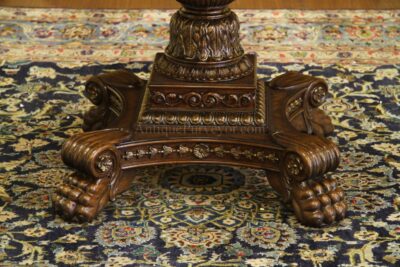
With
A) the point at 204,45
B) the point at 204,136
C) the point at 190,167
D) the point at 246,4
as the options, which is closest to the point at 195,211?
the point at 204,136

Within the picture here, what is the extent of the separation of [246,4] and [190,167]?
5.10 feet

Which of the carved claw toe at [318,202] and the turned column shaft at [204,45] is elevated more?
the turned column shaft at [204,45]

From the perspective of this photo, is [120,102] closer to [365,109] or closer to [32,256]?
[32,256]

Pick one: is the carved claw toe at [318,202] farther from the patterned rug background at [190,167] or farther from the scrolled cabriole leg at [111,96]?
the scrolled cabriole leg at [111,96]

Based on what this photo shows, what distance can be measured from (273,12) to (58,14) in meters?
0.86

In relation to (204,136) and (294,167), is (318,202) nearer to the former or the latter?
(294,167)

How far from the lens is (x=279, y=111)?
9.20ft

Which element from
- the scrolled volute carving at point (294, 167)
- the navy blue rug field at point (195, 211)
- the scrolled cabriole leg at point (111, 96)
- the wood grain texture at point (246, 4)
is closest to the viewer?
the navy blue rug field at point (195, 211)

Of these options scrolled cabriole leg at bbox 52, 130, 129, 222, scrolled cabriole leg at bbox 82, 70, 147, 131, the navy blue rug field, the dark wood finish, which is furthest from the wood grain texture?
scrolled cabriole leg at bbox 52, 130, 129, 222

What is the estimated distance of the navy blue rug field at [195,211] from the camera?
2.41m

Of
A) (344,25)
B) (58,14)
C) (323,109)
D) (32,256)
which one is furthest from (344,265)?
(58,14)

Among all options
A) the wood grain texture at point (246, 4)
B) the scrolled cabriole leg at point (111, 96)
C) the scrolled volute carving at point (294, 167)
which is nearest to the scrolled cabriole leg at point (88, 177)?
the scrolled cabriole leg at point (111, 96)

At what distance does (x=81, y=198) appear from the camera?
2.56 m

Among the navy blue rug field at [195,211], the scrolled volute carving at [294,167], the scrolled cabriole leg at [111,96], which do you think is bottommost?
the navy blue rug field at [195,211]
